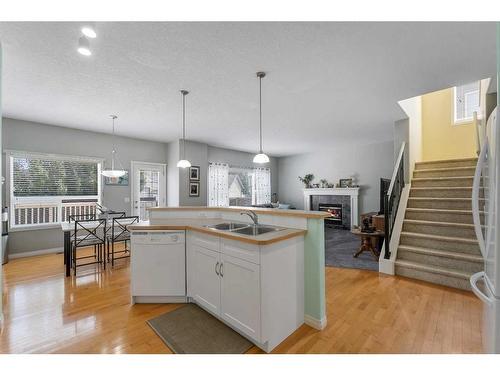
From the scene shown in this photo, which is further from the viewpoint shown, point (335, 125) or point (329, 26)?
point (335, 125)

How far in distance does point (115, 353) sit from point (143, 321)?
0.45m

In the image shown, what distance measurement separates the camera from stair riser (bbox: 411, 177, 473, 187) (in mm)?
3919

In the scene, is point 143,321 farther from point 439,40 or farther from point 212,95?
point 439,40

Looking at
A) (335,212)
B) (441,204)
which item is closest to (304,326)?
(441,204)

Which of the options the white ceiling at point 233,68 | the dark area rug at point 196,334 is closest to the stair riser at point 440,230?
the white ceiling at point 233,68

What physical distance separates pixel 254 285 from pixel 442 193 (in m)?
4.10

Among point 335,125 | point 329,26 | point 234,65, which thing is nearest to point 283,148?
point 335,125

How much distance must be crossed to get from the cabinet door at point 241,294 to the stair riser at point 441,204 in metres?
3.69

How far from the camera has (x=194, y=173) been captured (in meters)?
6.20

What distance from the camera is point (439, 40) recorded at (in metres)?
2.02

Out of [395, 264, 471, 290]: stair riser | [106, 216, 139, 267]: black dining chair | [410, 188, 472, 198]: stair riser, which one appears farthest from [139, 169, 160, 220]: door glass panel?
[410, 188, 472, 198]: stair riser

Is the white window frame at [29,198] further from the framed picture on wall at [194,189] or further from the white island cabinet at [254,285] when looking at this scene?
the white island cabinet at [254,285]

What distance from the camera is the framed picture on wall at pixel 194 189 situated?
20.2 feet
